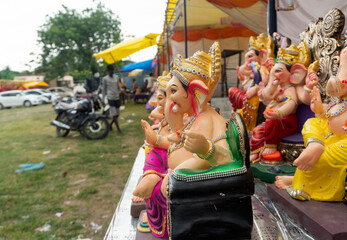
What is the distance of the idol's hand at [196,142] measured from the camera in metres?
1.17

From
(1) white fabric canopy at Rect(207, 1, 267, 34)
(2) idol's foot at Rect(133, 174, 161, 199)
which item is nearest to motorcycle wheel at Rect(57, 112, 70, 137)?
(1) white fabric canopy at Rect(207, 1, 267, 34)

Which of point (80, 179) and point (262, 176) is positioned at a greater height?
point (262, 176)

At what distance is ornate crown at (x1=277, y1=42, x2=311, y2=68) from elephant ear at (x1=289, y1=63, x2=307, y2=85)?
0.16 feet

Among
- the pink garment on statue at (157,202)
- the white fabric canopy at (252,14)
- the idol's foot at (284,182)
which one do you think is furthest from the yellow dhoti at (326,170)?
the white fabric canopy at (252,14)

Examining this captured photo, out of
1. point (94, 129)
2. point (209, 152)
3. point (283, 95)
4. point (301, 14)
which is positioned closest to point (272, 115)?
point (283, 95)

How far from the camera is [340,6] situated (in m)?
2.34

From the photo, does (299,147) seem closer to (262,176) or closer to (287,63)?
(262,176)

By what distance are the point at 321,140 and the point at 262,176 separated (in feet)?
2.57

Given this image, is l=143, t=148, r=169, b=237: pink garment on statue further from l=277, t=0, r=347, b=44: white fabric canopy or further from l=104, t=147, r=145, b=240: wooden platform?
l=277, t=0, r=347, b=44: white fabric canopy

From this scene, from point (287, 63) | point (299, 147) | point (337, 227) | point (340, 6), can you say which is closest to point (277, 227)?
point (337, 227)

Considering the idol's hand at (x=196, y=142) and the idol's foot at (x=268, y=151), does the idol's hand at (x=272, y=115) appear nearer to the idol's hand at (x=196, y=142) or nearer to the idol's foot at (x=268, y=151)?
the idol's foot at (x=268, y=151)

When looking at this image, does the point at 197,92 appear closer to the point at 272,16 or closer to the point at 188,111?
the point at 188,111

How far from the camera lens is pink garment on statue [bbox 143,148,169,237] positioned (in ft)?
4.82

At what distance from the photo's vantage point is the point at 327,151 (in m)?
1.50
